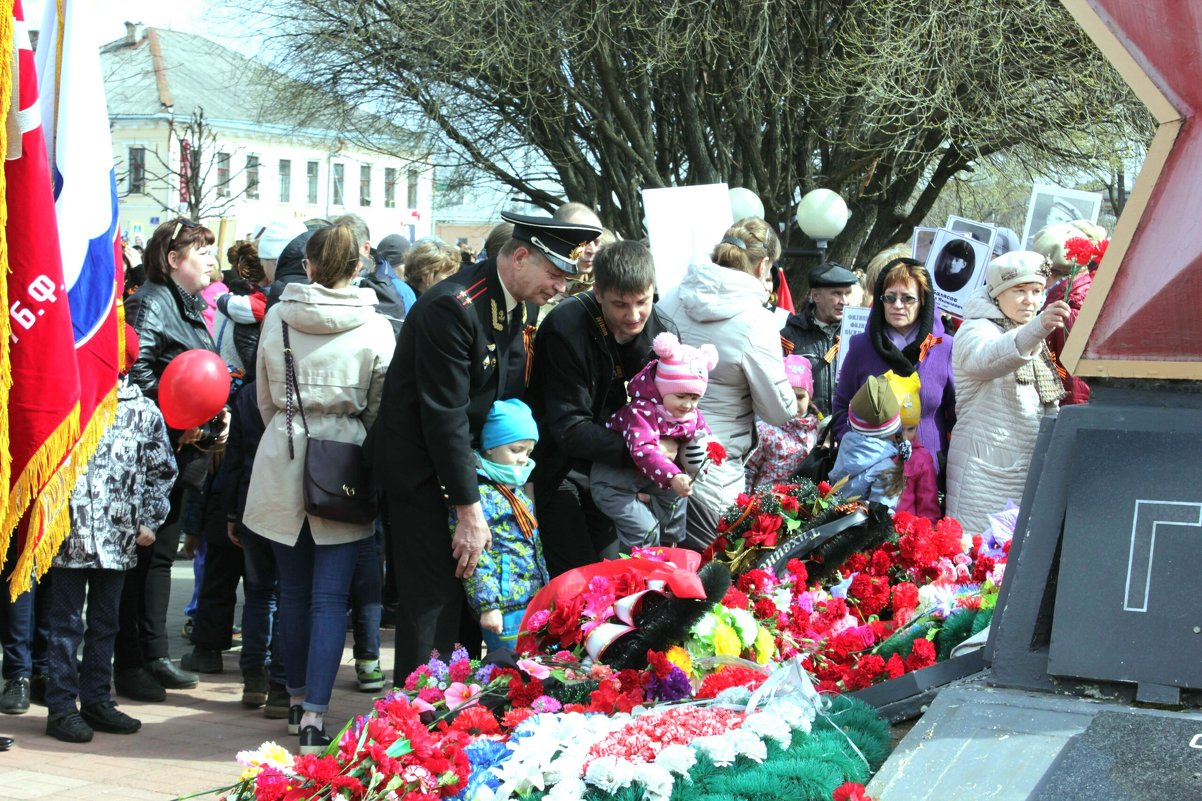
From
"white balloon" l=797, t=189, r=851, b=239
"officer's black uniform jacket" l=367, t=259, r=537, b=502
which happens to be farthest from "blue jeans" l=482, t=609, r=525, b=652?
"white balloon" l=797, t=189, r=851, b=239

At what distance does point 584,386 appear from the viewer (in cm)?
489

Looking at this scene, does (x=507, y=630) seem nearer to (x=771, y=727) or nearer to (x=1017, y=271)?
(x=771, y=727)

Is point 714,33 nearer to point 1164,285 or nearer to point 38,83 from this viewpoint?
point 38,83

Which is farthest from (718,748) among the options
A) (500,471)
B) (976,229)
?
(976,229)

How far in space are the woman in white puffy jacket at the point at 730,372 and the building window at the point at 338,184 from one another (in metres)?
57.5

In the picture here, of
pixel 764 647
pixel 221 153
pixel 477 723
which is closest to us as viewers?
pixel 477 723

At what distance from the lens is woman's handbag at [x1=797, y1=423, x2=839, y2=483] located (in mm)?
6219

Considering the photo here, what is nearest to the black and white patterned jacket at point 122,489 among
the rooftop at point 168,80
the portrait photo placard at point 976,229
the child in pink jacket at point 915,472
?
the child in pink jacket at point 915,472

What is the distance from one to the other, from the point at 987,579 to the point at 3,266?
283 cm

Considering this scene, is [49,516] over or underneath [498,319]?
underneath

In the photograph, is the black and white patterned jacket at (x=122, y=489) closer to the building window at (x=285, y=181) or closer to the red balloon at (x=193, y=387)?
the red balloon at (x=193, y=387)

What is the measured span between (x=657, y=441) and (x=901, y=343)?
1.96 meters

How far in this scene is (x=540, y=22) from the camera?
1989 cm

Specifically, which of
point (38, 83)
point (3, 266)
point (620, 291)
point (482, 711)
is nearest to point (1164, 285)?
point (482, 711)
